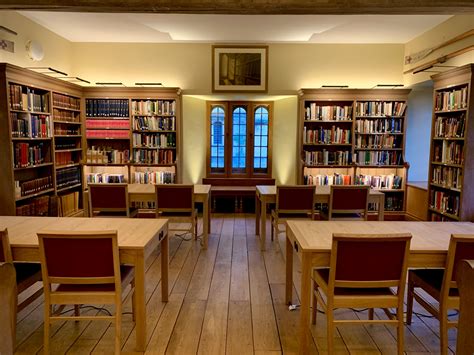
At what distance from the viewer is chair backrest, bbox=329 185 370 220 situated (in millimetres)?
4457

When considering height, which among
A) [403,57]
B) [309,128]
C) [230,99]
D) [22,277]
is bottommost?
[22,277]

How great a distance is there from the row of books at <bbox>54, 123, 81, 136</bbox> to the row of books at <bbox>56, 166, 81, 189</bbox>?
0.57 metres

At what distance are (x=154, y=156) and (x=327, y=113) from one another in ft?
10.3

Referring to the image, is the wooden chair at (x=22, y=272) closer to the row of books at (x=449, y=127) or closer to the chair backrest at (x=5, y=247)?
the chair backrest at (x=5, y=247)

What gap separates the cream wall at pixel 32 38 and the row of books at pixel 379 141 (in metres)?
5.22

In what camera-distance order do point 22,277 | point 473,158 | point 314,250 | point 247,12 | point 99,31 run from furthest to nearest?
1. point 99,31
2. point 473,158
3. point 247,12
4. point 22,277
5. point 314,250

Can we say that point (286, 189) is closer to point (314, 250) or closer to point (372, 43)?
point (314, 250)

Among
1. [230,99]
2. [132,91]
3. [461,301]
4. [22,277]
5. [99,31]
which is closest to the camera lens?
[461,301]

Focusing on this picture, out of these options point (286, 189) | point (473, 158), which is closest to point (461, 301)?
point (286, 189)

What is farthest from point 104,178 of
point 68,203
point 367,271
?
point 367,271

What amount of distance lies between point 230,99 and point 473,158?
411 centimetres

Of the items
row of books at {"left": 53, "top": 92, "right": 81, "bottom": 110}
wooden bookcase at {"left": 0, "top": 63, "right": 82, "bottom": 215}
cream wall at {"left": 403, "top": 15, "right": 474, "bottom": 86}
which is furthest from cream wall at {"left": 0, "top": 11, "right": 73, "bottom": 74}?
cream wall at {"left": 403, "top": 15, "right": 474, "bottom": 86}

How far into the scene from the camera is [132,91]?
6.25 meters

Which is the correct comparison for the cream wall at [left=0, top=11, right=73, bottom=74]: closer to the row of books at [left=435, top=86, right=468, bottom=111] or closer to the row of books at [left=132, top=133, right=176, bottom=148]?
the row of books at [left=132, top=133, right=176, bottom=148]
